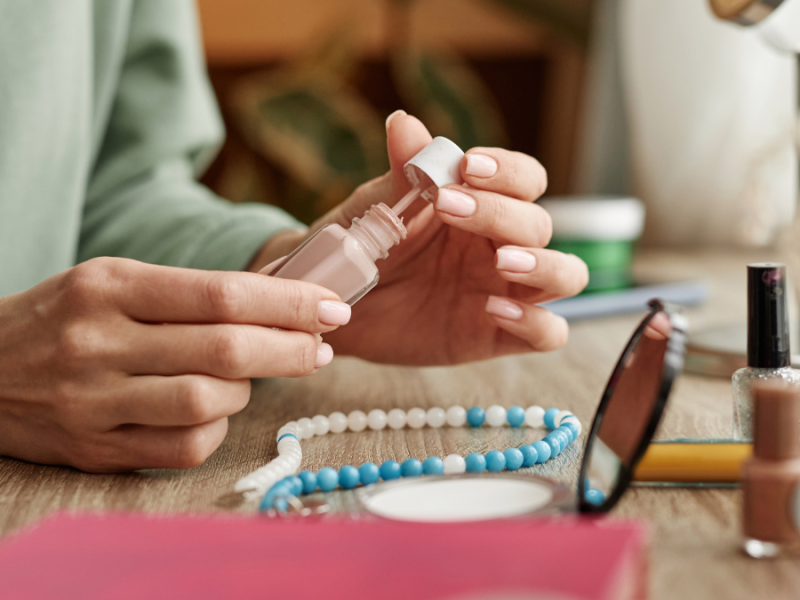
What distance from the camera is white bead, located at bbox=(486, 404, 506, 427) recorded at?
1.75 feet

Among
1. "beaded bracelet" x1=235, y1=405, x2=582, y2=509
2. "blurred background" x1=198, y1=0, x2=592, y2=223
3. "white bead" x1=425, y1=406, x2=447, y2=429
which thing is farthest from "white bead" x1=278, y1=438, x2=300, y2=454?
"blurred background" x1=198, y1=0, x2=592, y2=223

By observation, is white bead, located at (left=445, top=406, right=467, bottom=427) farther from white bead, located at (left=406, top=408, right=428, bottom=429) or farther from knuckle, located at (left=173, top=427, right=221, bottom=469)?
knuckle, located at (left=173, top=427, right=221, bottom=469)

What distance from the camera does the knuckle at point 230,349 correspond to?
0.40 meters

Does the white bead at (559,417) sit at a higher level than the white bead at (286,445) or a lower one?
higher

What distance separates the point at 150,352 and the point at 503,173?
0.25 meters

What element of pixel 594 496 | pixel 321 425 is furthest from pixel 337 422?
pixel 594 496

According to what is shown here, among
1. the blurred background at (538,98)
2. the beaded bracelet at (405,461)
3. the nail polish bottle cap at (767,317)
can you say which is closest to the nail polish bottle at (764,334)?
the nail polish bottle cap at (767,317)

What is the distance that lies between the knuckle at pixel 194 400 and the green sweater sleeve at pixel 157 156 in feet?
1.06

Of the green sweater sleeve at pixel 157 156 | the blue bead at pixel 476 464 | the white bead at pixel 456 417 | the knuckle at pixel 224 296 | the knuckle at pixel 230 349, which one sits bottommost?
the blue bead at pixel 476 464

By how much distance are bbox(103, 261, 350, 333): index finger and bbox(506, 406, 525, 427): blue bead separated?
17cm

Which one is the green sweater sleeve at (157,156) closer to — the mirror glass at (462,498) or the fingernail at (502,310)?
the fingernail at (502,310)

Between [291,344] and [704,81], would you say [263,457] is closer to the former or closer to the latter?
[291,344]

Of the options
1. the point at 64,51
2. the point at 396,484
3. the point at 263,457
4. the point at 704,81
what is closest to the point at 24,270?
the point at 64,51

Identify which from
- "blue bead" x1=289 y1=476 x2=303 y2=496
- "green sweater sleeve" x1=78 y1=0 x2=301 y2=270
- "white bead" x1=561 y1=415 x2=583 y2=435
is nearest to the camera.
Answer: "blue bead" x1=289 y1=476 x2=303 y2=496
